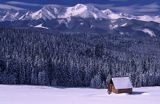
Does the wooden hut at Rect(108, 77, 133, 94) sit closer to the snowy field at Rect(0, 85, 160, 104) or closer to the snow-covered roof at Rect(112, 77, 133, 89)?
the snow-covered roof at Rect(112, 77, 133, 89)

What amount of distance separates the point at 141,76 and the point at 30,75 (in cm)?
4165

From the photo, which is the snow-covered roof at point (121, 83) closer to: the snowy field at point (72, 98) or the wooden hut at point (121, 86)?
the wooden hut at point (121, 86)

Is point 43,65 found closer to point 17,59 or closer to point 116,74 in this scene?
point 17,59

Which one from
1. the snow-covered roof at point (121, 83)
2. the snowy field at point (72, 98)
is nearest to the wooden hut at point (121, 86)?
the snow-covered roof at point (121, 83)

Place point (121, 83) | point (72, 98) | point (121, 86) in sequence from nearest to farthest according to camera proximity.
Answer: point (72, 98) < point (121, 86) < point (121, 83)

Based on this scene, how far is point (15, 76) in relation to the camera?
158 meters

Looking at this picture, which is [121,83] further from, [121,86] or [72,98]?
[72,98]

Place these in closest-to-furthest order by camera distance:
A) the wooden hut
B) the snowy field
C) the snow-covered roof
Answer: the snowy field, the wooden hut, the snow-covered roof

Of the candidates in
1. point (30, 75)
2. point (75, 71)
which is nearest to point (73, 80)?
point (75, 71)

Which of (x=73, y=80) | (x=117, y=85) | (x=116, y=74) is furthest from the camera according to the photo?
(x=116, y=74)

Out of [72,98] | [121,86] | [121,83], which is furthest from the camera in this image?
[121,83]

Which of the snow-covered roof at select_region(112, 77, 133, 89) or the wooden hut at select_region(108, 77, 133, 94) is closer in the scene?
the wooden hut at select_region(108, 77, 133, 94)

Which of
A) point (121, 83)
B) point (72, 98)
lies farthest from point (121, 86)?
point (72, 98)

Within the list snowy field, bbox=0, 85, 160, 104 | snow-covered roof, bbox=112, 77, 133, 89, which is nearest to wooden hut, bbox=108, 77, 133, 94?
snow-covered roof, bbox=112, 77, 133, 89
